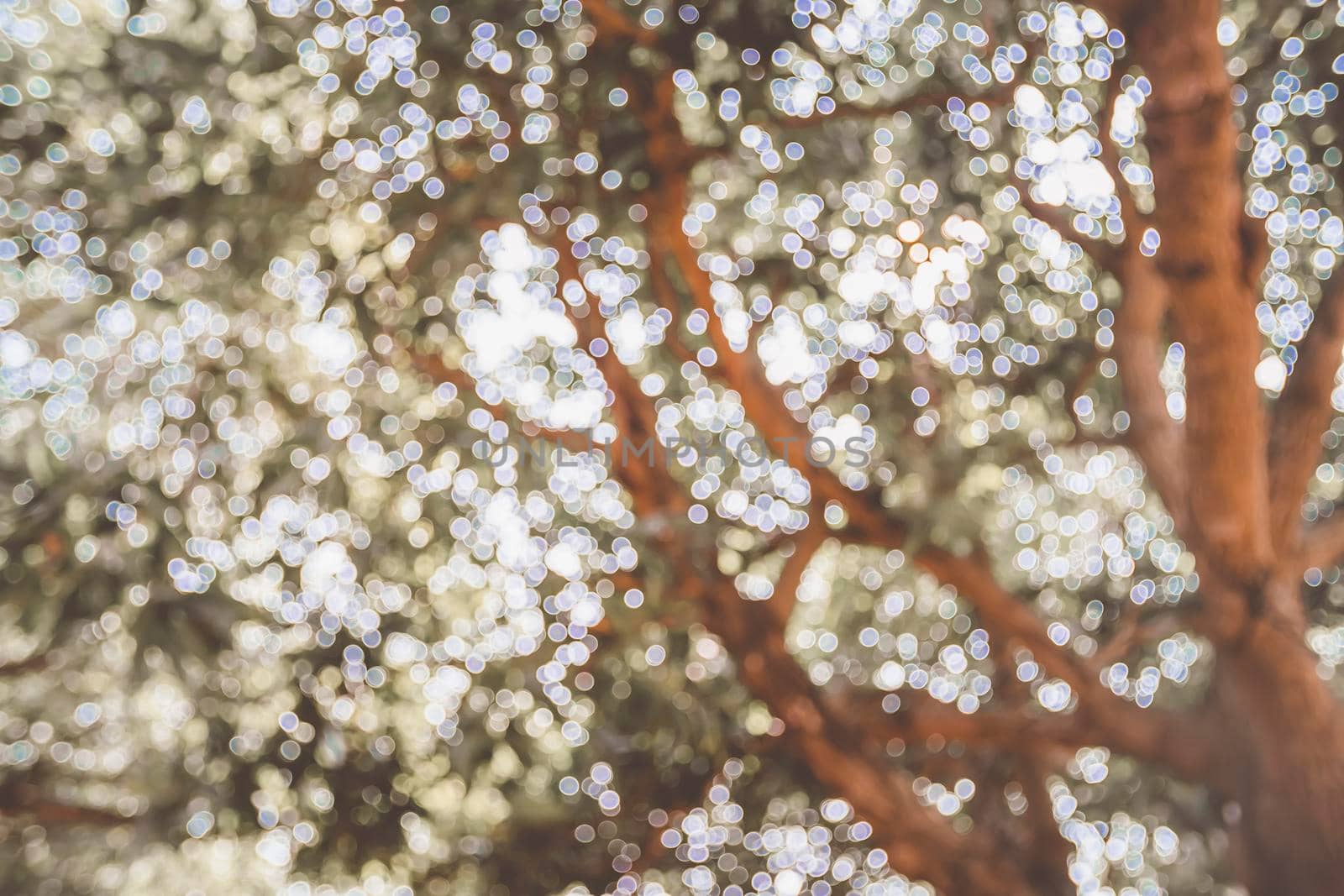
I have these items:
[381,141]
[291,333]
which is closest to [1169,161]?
[381,141]

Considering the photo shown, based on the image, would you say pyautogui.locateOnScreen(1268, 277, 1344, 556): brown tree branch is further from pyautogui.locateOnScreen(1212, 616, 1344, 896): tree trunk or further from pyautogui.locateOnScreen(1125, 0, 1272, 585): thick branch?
pyautogui.locateOnScreen(1212, 616, 1344, 896): tree trunk

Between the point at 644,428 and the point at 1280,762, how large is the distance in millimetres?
2140

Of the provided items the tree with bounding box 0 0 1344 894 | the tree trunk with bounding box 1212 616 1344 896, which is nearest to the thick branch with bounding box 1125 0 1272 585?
the tree with bounding box 0 0 1344 894

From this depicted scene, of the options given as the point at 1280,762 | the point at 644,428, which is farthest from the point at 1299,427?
the point at 644,428

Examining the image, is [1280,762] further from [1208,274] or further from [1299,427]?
[1208,274]

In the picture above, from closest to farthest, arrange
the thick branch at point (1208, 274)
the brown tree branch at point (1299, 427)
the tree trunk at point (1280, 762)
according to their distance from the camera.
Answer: the thick branch at point (1208, 274) → the tree trunk at point (1280, 762) → the brown tree branch at point (1299, 427)

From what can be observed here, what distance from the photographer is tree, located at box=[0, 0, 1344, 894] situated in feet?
9.11

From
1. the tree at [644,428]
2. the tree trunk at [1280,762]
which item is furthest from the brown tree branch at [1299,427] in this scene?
the tree trunk at [1280,762]

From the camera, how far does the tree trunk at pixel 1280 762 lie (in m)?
2.74

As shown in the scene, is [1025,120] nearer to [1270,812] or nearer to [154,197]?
[1270,812]

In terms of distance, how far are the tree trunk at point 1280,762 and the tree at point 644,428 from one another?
1 centimetres

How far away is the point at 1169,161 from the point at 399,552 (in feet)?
9.46

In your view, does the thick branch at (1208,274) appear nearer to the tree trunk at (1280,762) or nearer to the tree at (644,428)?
the tree at (644,428)

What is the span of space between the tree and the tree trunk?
1 cm
